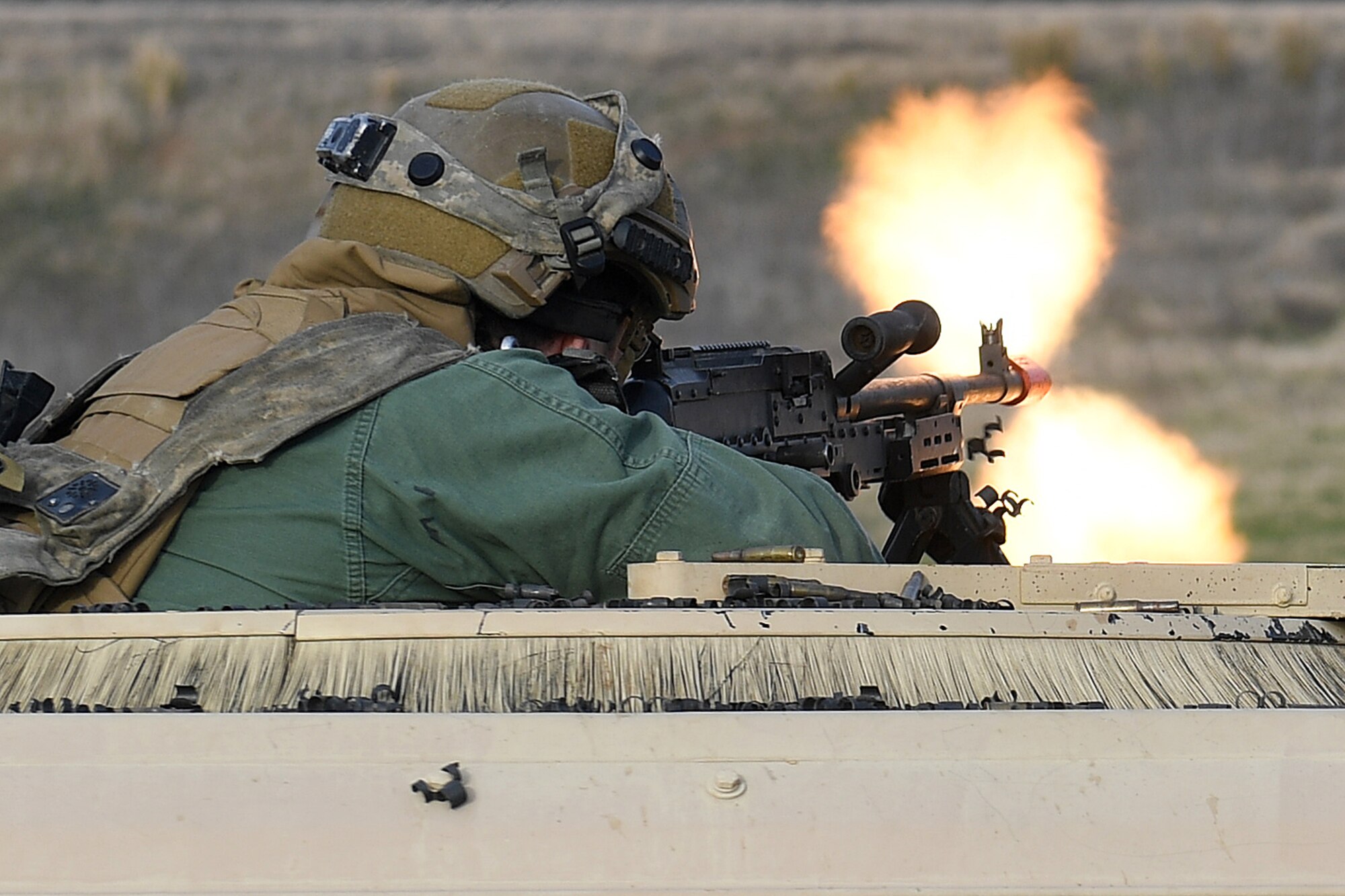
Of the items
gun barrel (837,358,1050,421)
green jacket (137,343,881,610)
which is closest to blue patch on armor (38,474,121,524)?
green jacket (137,343,881,610)

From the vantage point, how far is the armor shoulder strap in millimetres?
2775

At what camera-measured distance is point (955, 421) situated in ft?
18.7

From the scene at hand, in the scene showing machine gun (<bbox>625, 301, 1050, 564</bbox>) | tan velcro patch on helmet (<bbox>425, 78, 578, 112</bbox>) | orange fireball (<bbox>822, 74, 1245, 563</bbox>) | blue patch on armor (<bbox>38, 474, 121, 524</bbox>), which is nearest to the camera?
blue patch on armor (<bbox>38, 474, 121, 524</bbox>)

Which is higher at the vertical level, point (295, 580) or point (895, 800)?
point (295, 580)

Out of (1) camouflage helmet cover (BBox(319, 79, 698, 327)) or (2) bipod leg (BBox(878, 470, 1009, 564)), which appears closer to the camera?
(1) camouflage helmet cover (BBox(319, 79, 698, 327))

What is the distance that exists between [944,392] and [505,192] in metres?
2.50

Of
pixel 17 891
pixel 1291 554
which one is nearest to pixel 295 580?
pixel 17 891

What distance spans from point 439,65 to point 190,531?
7.39m

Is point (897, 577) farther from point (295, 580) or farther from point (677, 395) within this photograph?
point (677, 395)

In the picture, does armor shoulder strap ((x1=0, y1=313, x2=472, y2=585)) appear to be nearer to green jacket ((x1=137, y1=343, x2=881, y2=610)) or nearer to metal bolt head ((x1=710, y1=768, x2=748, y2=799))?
green jacket ((x1=137, y1=343, x2=881, y2=610))

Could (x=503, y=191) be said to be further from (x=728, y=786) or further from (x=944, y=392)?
(x=944, y=392)

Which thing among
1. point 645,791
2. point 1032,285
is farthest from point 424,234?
point 1032,285

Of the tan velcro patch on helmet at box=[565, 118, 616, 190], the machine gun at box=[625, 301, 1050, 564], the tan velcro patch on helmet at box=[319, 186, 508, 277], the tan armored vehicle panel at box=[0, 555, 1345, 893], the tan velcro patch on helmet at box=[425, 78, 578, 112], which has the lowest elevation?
the tan armored vehicle panel at box=[0, 555, 1345, 893]

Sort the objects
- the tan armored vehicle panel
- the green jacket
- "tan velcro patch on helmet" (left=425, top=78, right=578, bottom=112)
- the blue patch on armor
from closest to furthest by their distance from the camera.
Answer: the tan armored vehicle panel, the blue patch on armor, the green jacket, "tan velcro patch on helmet" (left=425, top=78, right=578, bottom=112)
